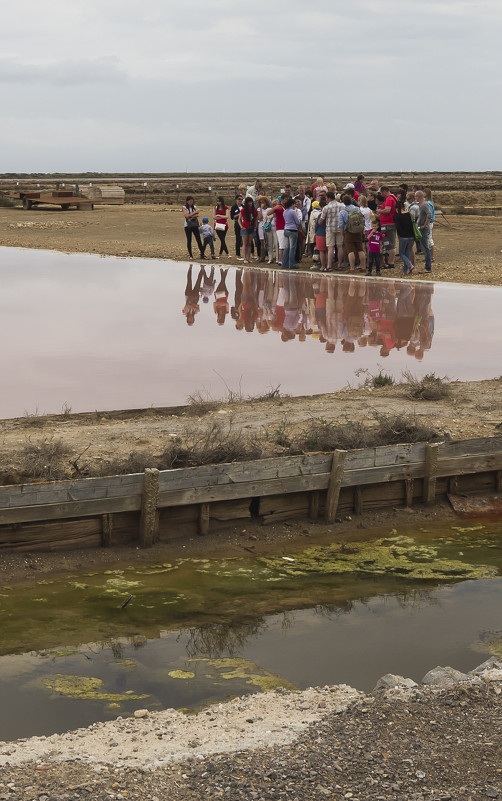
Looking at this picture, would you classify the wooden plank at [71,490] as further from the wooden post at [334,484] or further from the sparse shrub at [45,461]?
the wooden post at [334,484]

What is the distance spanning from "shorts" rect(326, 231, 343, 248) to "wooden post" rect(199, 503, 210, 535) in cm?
1401

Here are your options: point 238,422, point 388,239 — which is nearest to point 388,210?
point 388,239

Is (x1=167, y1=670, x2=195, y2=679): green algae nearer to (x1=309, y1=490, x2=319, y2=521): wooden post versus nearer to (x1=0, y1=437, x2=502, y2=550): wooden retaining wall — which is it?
(x1=0, y1=437, x2=502, y2=550): wooden retaining wall

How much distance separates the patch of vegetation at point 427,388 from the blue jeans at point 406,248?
29.6 feet

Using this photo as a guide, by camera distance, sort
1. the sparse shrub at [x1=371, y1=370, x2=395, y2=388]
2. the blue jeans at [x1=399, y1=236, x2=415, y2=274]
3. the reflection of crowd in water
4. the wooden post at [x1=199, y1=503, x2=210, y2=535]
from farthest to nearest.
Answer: the blue jeans at [x1=399, y1=236, x2=415, y2=274] → the reflection of crowd in water → the sparse shrub at [x1=371, y1=370, x2=395, y2=388] → the wooden post at [x1=199, y1=503, x2=210, y2=535]

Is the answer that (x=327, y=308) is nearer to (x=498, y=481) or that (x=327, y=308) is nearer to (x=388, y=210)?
(x=388, y=210)

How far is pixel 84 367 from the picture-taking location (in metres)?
13.7

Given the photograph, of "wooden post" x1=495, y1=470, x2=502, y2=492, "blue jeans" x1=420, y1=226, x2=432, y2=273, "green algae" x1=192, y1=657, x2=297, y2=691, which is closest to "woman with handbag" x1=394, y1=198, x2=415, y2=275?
"blue jeans" x1=420, y1=226, x2=432, y2=273

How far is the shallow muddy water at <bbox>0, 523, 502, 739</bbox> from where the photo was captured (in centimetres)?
660

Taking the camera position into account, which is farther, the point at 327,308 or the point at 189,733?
the point at 327,308

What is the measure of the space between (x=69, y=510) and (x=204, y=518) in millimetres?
1279

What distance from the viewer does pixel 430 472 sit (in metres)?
9.95

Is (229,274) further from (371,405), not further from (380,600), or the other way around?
(380,600)

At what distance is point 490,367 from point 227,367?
12.0 feet
